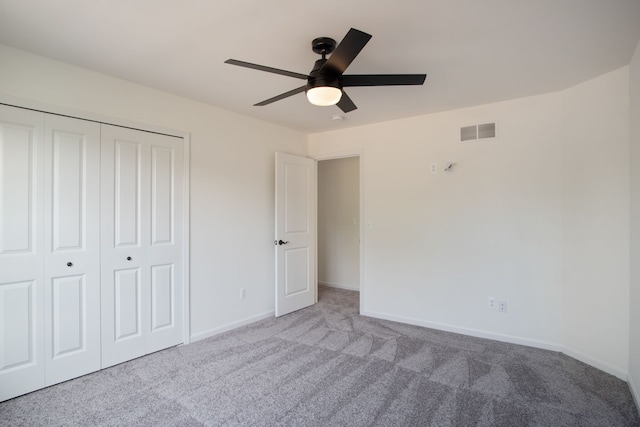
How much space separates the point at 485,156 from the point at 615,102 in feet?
3.53

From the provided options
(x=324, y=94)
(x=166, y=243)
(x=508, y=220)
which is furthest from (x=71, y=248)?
(x=508, y=220)

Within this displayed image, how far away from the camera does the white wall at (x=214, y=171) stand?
2.53m

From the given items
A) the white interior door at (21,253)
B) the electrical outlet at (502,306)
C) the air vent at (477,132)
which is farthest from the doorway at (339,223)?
the white interior door at (21,253)

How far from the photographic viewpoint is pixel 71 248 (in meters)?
2.59

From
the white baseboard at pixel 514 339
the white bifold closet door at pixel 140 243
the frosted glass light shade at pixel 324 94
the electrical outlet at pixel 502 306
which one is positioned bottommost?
the white baseboard at pixel 514 339

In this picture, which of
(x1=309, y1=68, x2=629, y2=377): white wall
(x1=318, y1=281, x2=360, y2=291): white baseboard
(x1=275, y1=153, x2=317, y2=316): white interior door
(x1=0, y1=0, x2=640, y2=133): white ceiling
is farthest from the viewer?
(x1=318, y1=281, x2=360, y2=291): white baseboard

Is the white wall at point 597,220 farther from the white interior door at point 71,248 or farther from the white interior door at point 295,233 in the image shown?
the white interior door at point 71,248

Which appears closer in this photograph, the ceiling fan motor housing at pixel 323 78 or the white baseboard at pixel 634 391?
the ceiling fan motor housing at pixel 323 78

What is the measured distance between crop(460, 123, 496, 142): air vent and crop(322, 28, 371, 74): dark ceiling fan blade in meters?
2.19

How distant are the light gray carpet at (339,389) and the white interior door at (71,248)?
0.81 ft

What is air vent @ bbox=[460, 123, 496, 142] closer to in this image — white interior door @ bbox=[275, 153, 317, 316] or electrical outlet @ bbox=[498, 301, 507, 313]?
electrical outlet @ bbox=[498, 301, 507, 313]

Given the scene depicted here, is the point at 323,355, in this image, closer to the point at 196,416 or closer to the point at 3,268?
the point at 196,416

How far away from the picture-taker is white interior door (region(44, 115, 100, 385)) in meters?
2.49

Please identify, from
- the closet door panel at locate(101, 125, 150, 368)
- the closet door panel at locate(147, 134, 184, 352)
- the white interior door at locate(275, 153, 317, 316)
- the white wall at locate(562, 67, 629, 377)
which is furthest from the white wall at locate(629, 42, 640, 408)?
the closet door panel at locate(101, 125, 150, 368)
